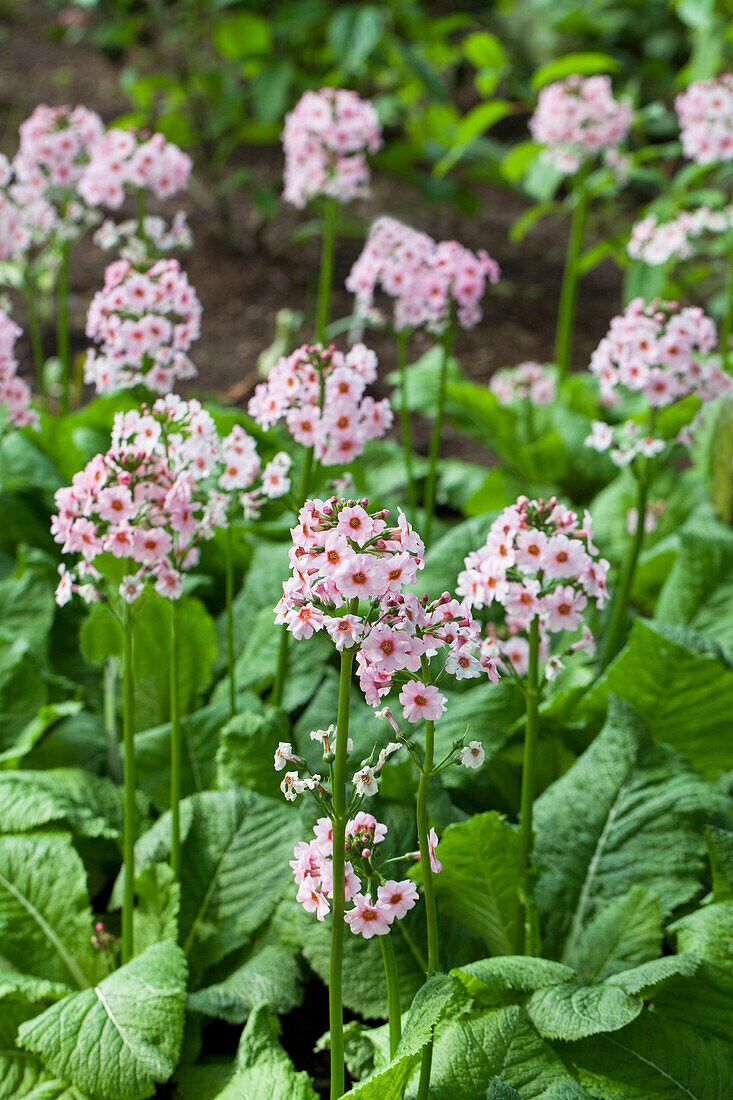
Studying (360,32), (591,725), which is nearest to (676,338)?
(591,725)

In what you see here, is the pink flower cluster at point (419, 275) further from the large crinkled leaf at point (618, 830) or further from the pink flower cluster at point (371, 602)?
the pink flower cluster at point (371, 602)

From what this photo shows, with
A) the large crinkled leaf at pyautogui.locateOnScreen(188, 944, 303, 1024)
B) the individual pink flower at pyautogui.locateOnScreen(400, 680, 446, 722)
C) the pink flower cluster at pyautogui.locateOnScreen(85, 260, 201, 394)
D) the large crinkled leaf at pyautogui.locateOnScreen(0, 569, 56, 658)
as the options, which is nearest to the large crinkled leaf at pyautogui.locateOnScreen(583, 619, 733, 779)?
the large crinkled leaf at pyautogui.locateOnScreen(188, 944, 303, 1024)

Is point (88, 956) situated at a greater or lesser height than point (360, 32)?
lesser

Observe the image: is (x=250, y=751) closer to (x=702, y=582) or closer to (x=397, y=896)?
(x=397, y=896)

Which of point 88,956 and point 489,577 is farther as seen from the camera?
point 88,956

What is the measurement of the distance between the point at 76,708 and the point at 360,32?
4400 mm

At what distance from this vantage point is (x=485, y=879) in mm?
2555

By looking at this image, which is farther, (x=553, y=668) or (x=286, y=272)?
(x=286, y=272)

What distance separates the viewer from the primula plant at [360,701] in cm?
212

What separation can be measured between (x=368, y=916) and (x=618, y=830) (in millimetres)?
1203

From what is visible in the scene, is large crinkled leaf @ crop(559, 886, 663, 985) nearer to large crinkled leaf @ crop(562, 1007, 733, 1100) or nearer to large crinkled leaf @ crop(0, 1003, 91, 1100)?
large crinkled leaf @ crop(562, 1007, 733, 1100)

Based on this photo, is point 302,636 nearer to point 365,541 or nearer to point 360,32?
point 365,541

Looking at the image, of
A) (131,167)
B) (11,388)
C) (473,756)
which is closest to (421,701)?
(473,756)

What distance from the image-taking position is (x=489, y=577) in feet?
7.10
